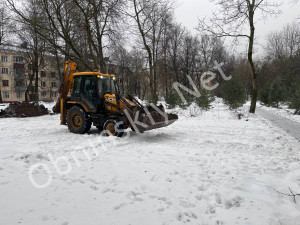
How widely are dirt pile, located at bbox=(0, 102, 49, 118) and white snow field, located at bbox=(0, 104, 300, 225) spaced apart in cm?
1068

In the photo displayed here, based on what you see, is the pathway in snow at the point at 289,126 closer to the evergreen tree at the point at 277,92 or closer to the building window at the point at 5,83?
the evergreen tree at the point at 277,92

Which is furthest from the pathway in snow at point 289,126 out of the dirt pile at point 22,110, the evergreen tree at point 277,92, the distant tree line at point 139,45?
the dirt pile at point 22,110

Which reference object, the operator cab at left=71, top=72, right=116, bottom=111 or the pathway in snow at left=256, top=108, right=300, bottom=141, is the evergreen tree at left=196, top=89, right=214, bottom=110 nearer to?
the pathway in snow at left=256, top=108, right=300, bottom=141

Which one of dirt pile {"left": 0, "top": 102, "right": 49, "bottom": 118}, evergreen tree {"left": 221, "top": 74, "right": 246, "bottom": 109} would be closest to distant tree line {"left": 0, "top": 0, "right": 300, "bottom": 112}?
evergreen tree {"left": 221, "top": 74, "right": 246, "bottom": 109}

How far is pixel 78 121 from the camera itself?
842 cm

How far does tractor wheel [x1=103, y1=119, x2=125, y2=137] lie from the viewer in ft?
24.0

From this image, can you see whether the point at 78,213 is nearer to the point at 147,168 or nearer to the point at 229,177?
the point at 147,168

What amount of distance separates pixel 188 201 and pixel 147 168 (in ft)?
4.71

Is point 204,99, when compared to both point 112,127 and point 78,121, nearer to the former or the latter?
point 112,127

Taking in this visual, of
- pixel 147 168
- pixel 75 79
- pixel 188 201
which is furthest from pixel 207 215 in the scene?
pixel 75 79

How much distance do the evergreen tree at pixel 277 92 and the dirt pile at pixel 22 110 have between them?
24242mm

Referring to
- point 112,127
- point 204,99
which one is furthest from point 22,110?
point 204,99

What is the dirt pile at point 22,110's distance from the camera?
14677 mm

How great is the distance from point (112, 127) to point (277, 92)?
72.5ft
